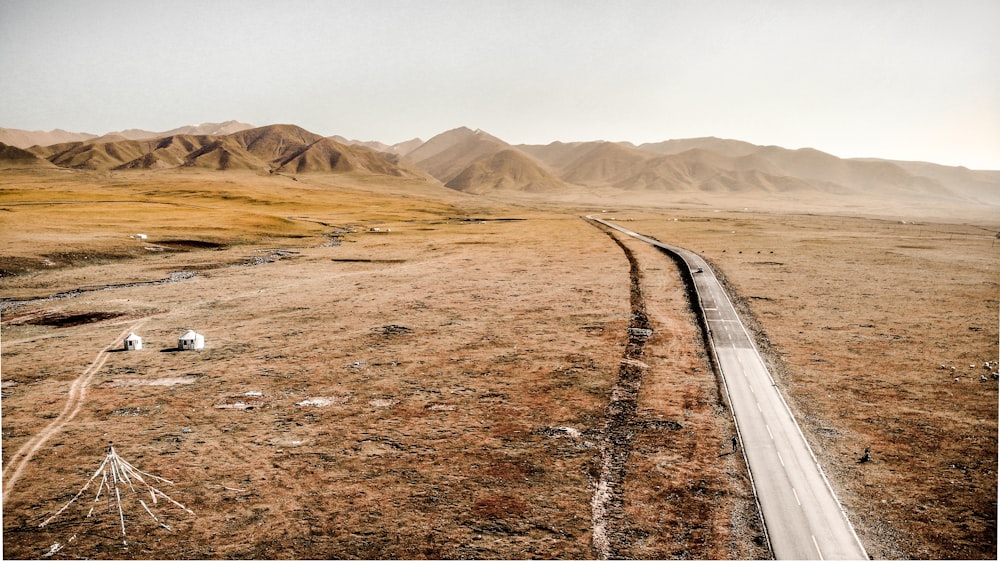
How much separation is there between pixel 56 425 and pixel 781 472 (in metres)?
43.5

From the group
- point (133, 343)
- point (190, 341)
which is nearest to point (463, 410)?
point (190, 341)

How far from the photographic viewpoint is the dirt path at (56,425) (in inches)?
1096

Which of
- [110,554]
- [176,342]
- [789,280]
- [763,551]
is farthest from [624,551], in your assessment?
[789,280]

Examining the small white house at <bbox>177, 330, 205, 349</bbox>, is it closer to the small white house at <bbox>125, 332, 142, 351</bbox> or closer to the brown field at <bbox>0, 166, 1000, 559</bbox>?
the brown field at <bbox>0, 166, 1000, 559</bbox>

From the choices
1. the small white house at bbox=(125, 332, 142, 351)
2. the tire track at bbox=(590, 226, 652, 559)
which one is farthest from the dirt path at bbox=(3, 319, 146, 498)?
the tire track at bbox=(590, 226, 652, 559)

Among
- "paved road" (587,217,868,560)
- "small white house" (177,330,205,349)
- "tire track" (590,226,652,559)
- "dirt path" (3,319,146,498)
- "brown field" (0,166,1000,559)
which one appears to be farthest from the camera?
"small white house" (177,330,205,349)

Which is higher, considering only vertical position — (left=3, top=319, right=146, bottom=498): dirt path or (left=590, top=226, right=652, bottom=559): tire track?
(left=590, top=226, right=652, bottom=559): tire track

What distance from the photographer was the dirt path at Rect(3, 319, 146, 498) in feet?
91.4

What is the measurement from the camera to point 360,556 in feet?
75.7

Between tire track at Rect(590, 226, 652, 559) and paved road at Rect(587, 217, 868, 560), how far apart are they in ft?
22.3

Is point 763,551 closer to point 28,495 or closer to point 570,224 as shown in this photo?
point 28,495

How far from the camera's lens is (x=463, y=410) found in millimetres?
37094

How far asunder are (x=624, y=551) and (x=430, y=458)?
11964mm

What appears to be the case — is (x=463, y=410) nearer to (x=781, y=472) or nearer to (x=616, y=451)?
(x=616, y=451)
